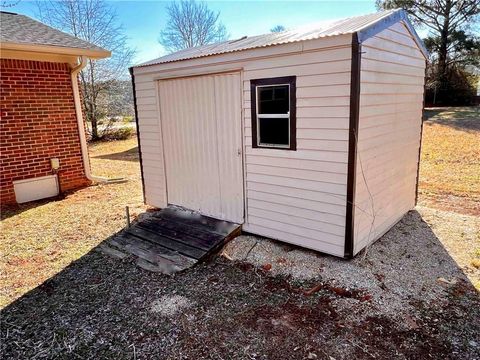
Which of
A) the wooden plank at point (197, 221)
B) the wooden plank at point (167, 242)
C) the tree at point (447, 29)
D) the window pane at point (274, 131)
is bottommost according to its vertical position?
the wooden plank at point (167, 242)

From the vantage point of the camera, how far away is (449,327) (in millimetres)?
2646

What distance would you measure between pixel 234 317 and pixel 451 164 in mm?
7872

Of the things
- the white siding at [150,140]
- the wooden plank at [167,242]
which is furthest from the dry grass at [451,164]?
the white siding at [150,140]

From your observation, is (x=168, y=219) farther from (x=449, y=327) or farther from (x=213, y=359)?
(x=449, y=327)

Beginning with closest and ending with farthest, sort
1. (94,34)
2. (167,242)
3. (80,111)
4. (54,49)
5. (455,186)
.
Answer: (167,242)
(54,49)
(455,186)
(80,111)
(94,34)

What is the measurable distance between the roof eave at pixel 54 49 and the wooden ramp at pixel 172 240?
3.56 meters

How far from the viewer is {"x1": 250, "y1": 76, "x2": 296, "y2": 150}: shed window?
3674mm

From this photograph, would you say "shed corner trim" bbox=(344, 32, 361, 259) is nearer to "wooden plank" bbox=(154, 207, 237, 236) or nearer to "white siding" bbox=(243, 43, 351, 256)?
"white siding" bbox=(243, 43, 351, 256)

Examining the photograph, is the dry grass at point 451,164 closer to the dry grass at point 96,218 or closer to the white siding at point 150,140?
the dry grass at point 96,218

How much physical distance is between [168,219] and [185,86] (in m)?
1.93

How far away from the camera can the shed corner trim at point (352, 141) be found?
315cm

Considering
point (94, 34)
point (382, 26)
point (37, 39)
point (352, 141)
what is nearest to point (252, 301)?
point (352, 141)

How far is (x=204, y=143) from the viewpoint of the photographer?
182 inches

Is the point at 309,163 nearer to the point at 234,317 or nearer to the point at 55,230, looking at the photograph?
the point at 234,317
